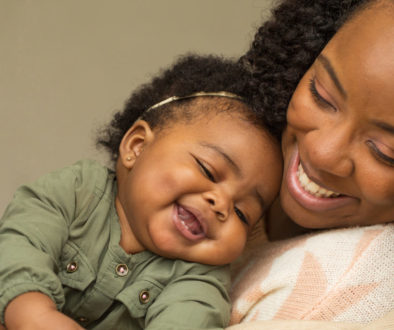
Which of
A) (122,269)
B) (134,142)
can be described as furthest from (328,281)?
(134,142)

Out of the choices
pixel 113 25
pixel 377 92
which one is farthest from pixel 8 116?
pixel 377 92

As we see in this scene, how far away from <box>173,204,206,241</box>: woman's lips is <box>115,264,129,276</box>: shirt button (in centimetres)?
14

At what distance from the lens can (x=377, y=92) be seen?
91cm

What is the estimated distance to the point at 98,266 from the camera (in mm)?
1126

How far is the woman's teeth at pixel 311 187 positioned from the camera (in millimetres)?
1040

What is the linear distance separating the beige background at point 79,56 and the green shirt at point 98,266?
30.3 inches

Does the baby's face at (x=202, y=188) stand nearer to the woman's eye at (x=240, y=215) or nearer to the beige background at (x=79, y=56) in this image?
the woman's eye at (x=240, y=215)

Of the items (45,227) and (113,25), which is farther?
(113,25)

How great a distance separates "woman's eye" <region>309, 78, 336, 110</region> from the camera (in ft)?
3.28

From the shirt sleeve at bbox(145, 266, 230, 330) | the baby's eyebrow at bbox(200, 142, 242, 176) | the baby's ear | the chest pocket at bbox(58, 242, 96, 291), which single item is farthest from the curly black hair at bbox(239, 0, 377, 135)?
the chest pocket at bbox(58, 242, 96, 291)

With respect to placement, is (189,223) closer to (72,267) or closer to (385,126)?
(72,267)

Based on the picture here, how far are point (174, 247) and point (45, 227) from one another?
232 millimetres

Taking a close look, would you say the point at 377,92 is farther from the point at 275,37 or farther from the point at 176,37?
the point at 176,37

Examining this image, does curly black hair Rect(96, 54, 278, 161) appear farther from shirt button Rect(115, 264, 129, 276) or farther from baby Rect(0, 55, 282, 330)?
shirt button Rect(115, 264, 129, 276)
